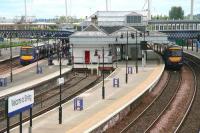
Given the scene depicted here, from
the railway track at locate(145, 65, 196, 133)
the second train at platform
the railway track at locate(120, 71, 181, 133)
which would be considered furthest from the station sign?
the second train at platform

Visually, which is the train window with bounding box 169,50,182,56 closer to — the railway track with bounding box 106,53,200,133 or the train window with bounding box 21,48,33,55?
the railway track with bounding box 106,53,200,133

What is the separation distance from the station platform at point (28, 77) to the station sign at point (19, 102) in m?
20.5

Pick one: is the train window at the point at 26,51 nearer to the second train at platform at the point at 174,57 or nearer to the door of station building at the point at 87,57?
the door of station building at the point at 87,57

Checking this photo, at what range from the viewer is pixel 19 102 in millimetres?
21656

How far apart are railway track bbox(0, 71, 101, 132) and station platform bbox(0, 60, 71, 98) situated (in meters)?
2.49

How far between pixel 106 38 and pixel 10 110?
49028 mm

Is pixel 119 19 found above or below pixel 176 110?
above

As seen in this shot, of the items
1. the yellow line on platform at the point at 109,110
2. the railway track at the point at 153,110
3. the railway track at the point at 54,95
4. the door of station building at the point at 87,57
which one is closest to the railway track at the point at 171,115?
the railway track at the point at 153,110

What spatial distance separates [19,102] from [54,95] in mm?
23037

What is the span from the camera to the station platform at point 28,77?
1826 inches

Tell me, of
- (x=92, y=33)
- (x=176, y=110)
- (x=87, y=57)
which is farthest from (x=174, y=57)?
(x=176, y=110)

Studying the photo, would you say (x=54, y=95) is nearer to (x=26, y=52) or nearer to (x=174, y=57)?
(x=174, y=57)

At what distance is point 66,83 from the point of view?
178ft

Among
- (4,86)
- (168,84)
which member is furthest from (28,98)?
(168,84)
